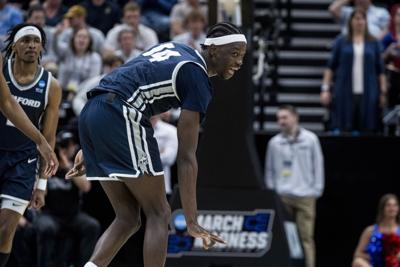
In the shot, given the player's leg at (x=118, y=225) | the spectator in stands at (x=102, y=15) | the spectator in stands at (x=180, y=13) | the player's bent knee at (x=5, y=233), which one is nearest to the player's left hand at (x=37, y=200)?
the player's bent knee at (x=5, y=233)

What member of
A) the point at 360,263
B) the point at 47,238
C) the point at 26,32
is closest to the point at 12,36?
the point at 26,32

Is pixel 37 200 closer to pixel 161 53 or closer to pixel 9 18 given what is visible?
pixel 161 53

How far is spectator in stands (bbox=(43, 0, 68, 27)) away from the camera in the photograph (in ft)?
54.3

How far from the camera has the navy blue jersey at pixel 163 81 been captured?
7.66 metres

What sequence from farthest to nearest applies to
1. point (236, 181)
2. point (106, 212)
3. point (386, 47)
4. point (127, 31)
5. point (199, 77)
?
point (386, 47) < point (127, 31) < point (106, 212) < point (236, 181) < point (199, 77)

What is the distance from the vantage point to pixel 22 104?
9172mm

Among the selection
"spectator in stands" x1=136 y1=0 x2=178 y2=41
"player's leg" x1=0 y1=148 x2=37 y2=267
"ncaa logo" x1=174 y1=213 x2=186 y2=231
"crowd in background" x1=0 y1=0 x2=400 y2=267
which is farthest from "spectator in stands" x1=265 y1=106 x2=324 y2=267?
"player's leg" x1=0 y1=148 x2=37 y2=267

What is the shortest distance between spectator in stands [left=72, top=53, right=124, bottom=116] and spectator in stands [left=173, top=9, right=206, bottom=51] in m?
1.27

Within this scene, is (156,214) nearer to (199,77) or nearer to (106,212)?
(199,77)

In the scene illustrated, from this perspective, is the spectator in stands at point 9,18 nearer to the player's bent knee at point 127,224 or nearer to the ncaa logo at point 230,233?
the ncaa logo at point 230,233

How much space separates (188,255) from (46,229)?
60.7 inches

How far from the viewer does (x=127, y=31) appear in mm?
15086

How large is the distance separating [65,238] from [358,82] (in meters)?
4.50

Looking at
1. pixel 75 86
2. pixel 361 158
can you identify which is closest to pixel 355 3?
pixel 361 158
